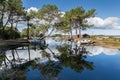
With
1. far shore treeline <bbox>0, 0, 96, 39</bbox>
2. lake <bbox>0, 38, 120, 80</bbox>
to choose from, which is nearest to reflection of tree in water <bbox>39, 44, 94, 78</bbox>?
lake <bbox>0, 38, 120, 80</bbox>

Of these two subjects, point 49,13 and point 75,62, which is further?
point 49,13

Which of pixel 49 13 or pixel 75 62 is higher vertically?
pixel 49 13

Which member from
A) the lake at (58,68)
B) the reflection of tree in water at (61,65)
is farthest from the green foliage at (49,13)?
the reflection of tree in water at (61,65)

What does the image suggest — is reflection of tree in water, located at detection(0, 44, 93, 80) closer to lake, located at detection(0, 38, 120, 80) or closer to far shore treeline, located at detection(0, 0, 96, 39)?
lake, located at detection(0, 38, 120, 80)

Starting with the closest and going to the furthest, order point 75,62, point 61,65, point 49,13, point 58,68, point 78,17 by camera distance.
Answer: point 58,68 < point 61,65 < point 75,62 < point 49,13 < point 78,17

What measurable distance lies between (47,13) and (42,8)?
3075mm

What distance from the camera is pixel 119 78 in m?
20.4

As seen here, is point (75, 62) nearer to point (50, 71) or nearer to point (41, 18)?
point (50, 71)

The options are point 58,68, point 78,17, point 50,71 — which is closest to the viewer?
point 50,71

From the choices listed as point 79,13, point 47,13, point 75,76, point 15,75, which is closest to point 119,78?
point 75,76

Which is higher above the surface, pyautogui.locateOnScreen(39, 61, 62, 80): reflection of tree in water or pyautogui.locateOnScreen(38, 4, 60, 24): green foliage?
pyautogui.locateOnScreen(38, 4, 60, 24): green foliage

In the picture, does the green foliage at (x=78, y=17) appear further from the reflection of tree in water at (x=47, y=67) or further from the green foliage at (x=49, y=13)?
the reflection of tree in water at (x=47, y=67)

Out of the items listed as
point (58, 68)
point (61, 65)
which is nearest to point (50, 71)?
point (58, 68)

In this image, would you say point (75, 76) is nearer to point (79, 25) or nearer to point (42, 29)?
point (42, 29)
